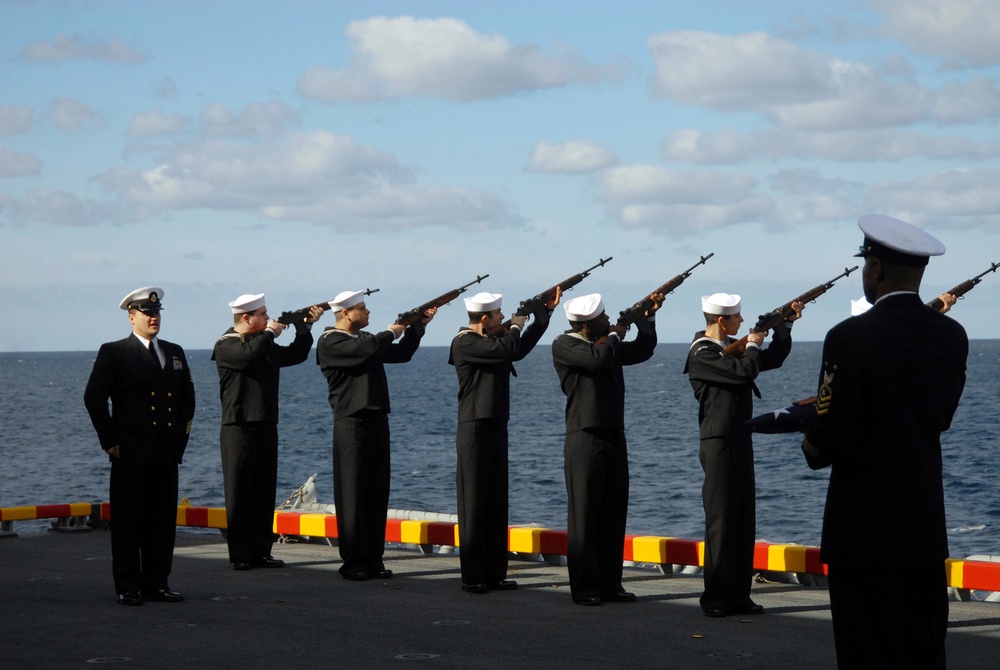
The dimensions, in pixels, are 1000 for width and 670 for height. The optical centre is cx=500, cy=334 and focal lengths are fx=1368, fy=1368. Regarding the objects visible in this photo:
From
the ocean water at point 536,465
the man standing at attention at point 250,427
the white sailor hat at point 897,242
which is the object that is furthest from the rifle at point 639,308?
the ocean water at point 536,465

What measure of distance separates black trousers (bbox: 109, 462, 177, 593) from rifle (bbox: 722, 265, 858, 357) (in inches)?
150

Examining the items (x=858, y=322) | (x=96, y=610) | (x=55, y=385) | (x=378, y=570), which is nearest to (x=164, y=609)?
(x=96, y=610)

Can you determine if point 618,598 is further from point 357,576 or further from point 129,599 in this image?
point 129,599

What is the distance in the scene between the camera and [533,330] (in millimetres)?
9992

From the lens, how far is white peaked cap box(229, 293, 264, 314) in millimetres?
10961

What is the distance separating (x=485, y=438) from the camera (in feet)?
32.3

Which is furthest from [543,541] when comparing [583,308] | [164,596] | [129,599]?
[129,599]

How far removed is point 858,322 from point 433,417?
60.9 metres

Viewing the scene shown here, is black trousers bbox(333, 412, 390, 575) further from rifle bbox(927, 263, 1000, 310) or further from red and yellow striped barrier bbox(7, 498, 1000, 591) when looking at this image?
rifle bbox(927, 263, 1000, 310)

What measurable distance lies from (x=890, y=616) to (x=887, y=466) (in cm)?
49

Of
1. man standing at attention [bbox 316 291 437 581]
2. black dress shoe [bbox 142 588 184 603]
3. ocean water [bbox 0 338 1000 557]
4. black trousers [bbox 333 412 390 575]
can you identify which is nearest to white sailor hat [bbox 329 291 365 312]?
man standing at attention [bbox 316 291 437 581]

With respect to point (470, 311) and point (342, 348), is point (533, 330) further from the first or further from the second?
point (342, 348)

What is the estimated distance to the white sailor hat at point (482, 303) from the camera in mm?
10070

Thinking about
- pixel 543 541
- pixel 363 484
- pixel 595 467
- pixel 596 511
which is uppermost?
pixel 595 467
